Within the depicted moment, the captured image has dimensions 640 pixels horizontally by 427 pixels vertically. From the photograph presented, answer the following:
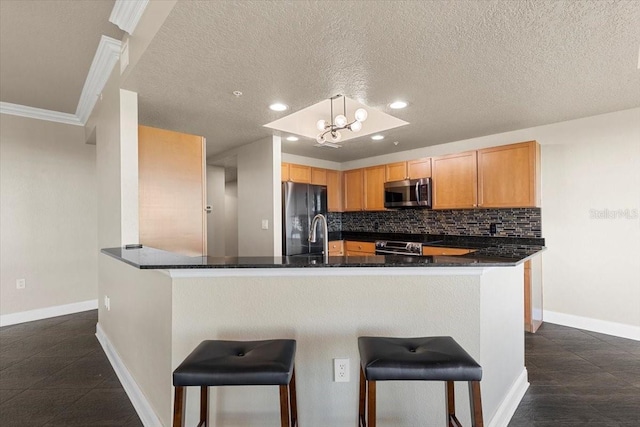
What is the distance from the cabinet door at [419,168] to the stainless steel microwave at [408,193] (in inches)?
3.5

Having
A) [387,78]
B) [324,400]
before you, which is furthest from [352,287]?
[387,78]

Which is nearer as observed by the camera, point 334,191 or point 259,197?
point 259,197

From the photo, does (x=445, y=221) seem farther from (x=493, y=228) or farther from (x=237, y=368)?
(x=237, y=368)

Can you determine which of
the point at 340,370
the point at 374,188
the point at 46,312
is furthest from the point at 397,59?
the point at 46,312

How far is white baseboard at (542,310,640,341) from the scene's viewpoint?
3045 millimetres

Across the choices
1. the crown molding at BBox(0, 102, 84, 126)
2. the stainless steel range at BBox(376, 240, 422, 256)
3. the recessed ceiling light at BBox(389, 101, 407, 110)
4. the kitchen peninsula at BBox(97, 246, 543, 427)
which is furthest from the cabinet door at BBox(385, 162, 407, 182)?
the crown molding at BBox(0, 102, 84, 126)

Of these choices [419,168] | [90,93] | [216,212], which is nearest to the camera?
[90,93]

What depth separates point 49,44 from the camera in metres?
2.35

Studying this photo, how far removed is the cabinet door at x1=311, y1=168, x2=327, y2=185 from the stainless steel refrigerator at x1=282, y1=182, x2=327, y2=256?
0.60 metres

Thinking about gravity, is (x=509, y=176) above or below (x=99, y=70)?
below

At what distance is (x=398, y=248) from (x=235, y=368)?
3585 millimetres

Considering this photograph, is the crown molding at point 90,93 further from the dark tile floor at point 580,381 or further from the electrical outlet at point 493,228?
the electrical outlet at point 493,228

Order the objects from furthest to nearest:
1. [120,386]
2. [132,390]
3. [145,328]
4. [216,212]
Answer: [216,212], [120,386], [132,390], [145,328]

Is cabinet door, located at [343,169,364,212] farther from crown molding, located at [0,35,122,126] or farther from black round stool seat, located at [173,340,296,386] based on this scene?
black round stool seat, located at [173,340,296,386]
